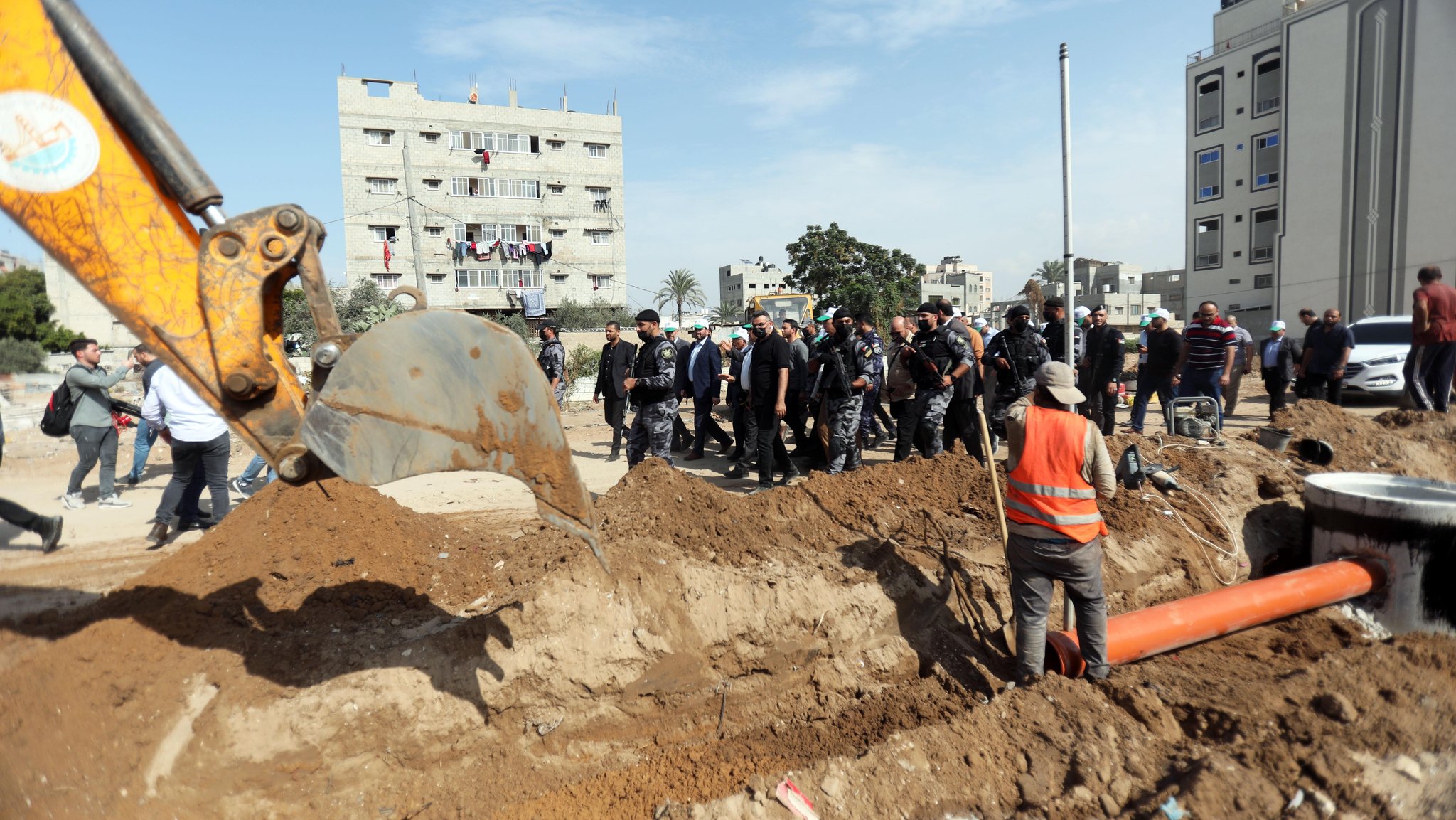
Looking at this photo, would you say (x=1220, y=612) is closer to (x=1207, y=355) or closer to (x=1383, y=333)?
(x=1207, y=355)

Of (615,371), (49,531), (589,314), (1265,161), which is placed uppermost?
(1265,161)

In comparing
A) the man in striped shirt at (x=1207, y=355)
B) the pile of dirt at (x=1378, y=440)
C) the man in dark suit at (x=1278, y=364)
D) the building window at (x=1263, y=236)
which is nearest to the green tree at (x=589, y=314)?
the building window at (x=1263, y=236)

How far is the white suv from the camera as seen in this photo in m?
13.4

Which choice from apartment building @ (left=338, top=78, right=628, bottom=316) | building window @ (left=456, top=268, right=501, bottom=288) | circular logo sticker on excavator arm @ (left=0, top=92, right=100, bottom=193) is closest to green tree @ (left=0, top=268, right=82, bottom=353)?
apartment building @ (left=338, top=78, right=628, bottom=316)

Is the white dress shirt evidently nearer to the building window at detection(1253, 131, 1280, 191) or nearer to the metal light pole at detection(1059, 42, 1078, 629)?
the metal light pole at detection(1059, 42, 1078, 629)

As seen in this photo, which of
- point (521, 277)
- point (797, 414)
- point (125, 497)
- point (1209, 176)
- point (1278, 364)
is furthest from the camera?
point (521, 277)

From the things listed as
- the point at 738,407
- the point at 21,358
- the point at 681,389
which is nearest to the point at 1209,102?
the point at 681,389

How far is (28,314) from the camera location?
41500mm

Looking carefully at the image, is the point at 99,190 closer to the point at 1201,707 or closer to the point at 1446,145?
the point at 1201,707

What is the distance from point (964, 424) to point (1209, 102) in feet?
130

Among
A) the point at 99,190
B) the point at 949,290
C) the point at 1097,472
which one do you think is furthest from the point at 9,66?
the point at 949,290

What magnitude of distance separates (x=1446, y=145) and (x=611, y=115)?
42.0m

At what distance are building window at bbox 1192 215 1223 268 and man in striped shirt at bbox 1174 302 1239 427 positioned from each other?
3361 centimetres

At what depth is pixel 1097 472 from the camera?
390cm
